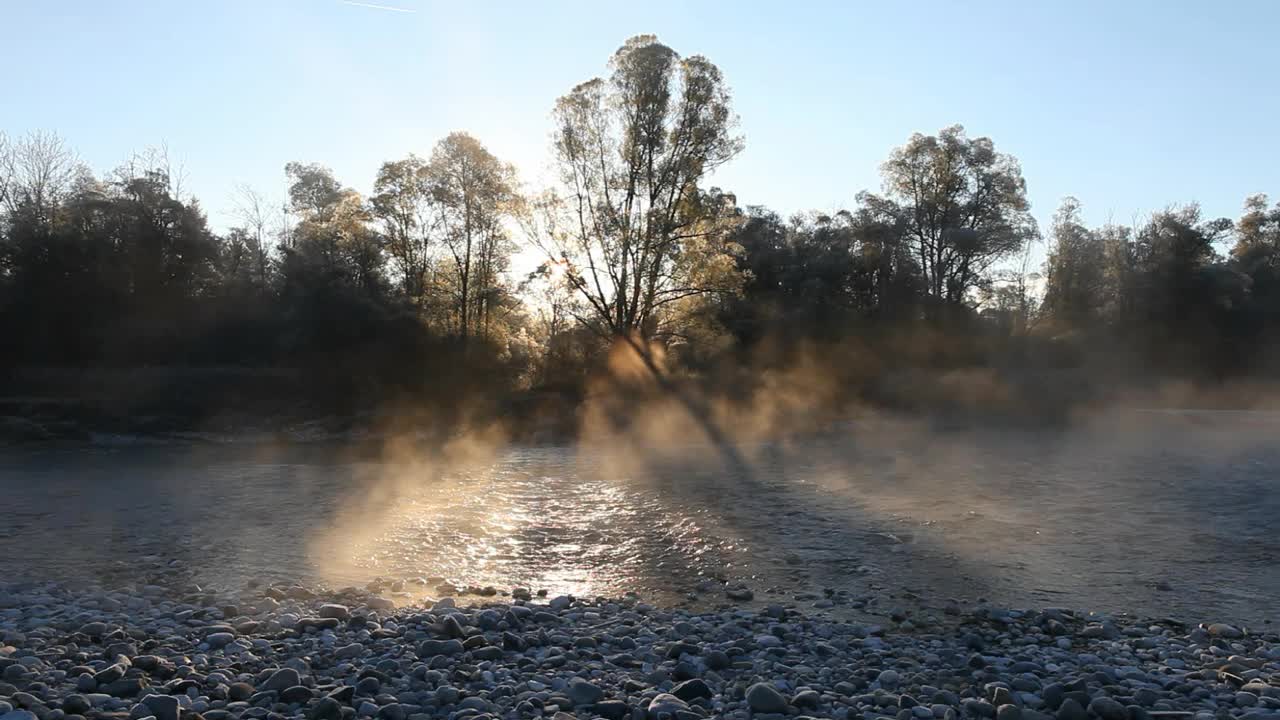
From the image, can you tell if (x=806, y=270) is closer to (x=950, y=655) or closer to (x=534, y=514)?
(x=534, y=514)

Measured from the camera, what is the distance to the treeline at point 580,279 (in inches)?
1489

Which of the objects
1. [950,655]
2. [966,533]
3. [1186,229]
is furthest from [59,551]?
[1186,229]

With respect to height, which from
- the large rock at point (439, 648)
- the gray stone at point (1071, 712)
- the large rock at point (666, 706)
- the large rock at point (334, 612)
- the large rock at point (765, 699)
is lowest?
the large rock at point (334, 612)

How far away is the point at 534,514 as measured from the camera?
15562 millimetres

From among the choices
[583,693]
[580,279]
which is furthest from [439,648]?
[580,279]

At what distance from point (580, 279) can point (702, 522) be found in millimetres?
24734

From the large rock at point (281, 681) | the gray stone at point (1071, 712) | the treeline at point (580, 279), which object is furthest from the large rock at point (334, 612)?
the treeline at point (580, 279)

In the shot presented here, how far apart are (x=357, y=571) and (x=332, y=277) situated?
30606mm

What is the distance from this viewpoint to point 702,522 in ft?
48.2

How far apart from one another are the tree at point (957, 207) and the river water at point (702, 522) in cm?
2792

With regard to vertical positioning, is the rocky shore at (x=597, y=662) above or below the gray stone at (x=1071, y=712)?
below

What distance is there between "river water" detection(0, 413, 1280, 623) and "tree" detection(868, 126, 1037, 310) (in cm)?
2792

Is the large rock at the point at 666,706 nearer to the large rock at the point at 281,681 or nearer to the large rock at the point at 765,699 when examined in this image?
the large rock at the point at 765,699

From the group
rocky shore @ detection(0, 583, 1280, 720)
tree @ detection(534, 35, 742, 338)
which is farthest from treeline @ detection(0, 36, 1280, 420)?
rocky shore @ detection(0, 583, 1280, 720)
